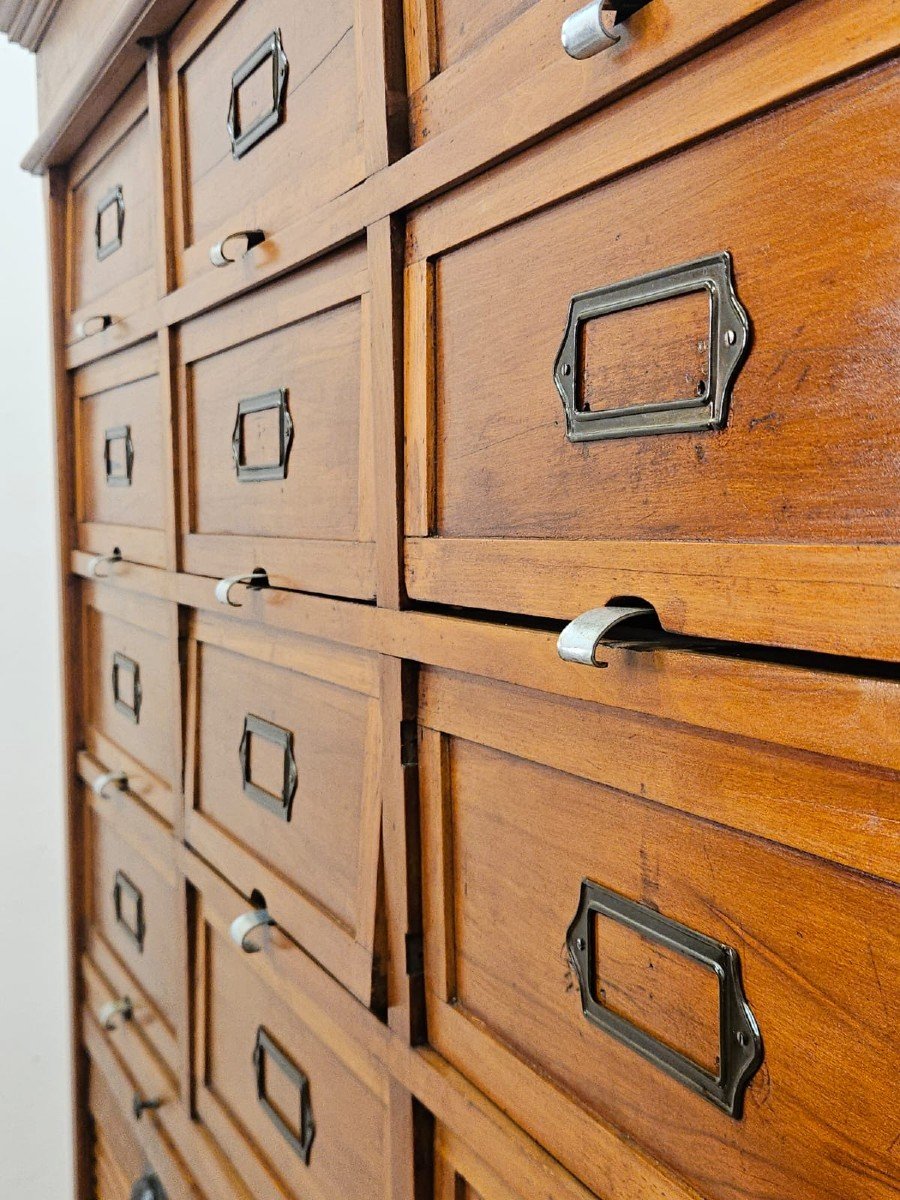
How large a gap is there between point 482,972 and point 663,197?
50 cm

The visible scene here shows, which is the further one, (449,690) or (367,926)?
(367,926)

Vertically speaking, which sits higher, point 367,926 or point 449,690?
point 449,690

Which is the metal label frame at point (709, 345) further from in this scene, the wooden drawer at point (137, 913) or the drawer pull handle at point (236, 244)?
the wooden drawer at point (137, 913)

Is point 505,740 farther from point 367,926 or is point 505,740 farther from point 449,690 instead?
point 367,926

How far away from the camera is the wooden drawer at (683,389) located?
0.42 meters

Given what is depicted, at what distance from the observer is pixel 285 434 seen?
3.03 ft

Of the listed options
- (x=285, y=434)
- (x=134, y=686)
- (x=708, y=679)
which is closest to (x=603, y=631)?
(x=708, y=679)

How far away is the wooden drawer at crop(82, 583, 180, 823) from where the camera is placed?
1278 mm

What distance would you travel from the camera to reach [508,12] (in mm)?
612

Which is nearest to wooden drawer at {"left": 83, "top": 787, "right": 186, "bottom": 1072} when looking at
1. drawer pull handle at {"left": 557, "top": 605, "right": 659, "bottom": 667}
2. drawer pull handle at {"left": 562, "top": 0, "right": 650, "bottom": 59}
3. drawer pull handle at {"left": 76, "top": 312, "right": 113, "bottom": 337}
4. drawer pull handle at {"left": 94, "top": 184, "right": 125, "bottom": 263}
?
drawer pull handle at {"left": 76, "top": 312, "right": 113, "bottom": 337}

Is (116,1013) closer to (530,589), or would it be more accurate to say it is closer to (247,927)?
(247,927)

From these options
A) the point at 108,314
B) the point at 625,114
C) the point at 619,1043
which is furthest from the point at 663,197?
the point at 108,314

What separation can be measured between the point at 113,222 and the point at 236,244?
566 millimetres

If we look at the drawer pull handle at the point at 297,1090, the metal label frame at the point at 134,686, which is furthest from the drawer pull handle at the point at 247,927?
the metal label frame at the point at 134,686
